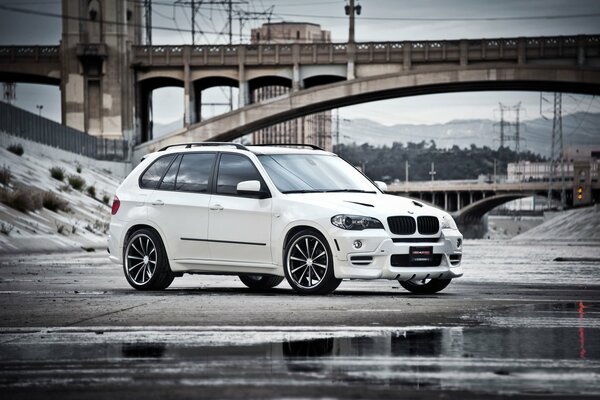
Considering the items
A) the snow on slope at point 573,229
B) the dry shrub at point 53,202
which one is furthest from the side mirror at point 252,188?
the snow on slope at point 573,229

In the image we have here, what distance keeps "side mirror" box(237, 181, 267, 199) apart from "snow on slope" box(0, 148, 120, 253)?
1262 centimetres

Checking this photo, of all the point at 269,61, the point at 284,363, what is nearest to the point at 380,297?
the point at 284,363

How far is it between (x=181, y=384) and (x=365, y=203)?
23.0ft

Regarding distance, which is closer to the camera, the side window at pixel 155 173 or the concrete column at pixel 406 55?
the side window at pixel 155 173

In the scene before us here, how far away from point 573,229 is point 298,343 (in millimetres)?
51000

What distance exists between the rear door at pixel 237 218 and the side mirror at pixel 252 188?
6cm

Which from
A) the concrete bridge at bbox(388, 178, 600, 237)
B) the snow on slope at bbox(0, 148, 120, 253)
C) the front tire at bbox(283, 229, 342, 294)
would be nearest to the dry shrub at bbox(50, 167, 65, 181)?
the snow on slope at bbox(0, 148, 120, 253)

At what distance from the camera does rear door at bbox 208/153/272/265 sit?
13.8 m

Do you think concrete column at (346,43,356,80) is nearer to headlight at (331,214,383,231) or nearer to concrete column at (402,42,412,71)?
concrete column at (402,42,412,71)

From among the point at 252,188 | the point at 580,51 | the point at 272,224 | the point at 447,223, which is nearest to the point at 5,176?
the point at 252,188

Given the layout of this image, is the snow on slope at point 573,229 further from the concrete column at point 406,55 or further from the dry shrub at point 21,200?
the dry shrub at point 21,200

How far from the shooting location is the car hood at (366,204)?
13.2m

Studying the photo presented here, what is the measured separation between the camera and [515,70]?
2867 inches

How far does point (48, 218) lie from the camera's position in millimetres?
30734
